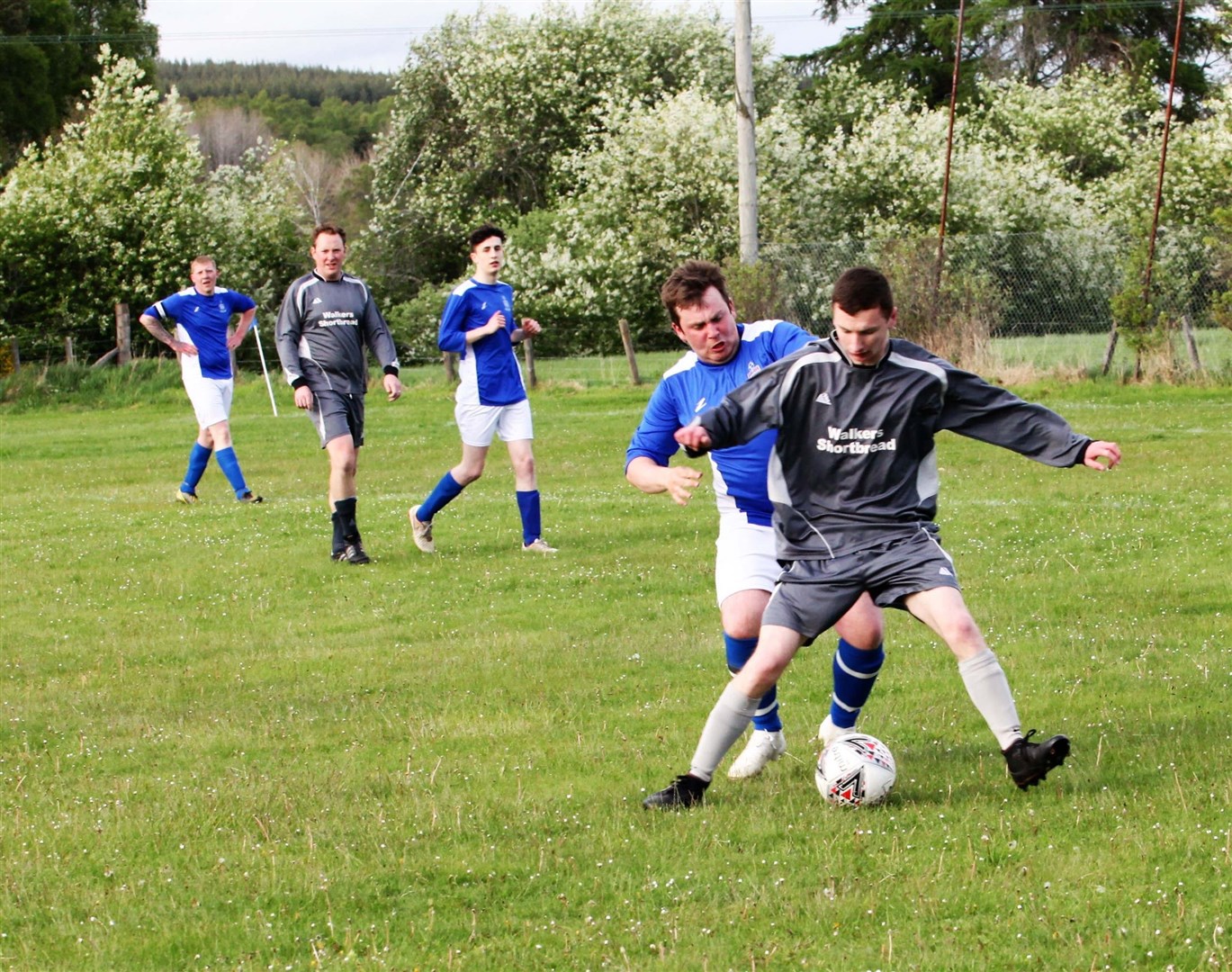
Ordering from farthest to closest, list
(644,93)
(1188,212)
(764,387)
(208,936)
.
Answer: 1. (644,93)
2. (1188,212)
3. (764,387)
4. (208,936)

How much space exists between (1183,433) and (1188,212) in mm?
20241

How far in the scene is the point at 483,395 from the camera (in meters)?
12.1

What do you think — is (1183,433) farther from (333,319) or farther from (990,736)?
(990,736)

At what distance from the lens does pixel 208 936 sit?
14.6ft

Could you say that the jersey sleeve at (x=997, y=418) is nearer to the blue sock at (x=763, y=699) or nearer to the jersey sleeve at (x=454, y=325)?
the blue sock at (x=763, y=699)

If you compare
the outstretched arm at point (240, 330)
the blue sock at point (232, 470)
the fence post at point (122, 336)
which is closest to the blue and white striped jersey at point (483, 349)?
the blue sock at point (232, 470)

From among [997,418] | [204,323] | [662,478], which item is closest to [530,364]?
[204,323]

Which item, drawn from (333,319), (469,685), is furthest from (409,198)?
(469,685)

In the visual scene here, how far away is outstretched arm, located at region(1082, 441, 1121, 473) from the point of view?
538 centimetres

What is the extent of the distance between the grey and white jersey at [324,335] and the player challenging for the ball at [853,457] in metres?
6.73

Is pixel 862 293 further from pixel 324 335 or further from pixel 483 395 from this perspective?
pixel 324 335

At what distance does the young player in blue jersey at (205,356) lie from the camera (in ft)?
50.1

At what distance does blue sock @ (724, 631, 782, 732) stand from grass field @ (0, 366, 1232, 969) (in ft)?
0.55

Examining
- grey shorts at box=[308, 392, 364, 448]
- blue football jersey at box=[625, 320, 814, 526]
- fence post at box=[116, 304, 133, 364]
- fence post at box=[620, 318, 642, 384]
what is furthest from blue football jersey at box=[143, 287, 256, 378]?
fence post at box=[116, 304, 133, 364]
